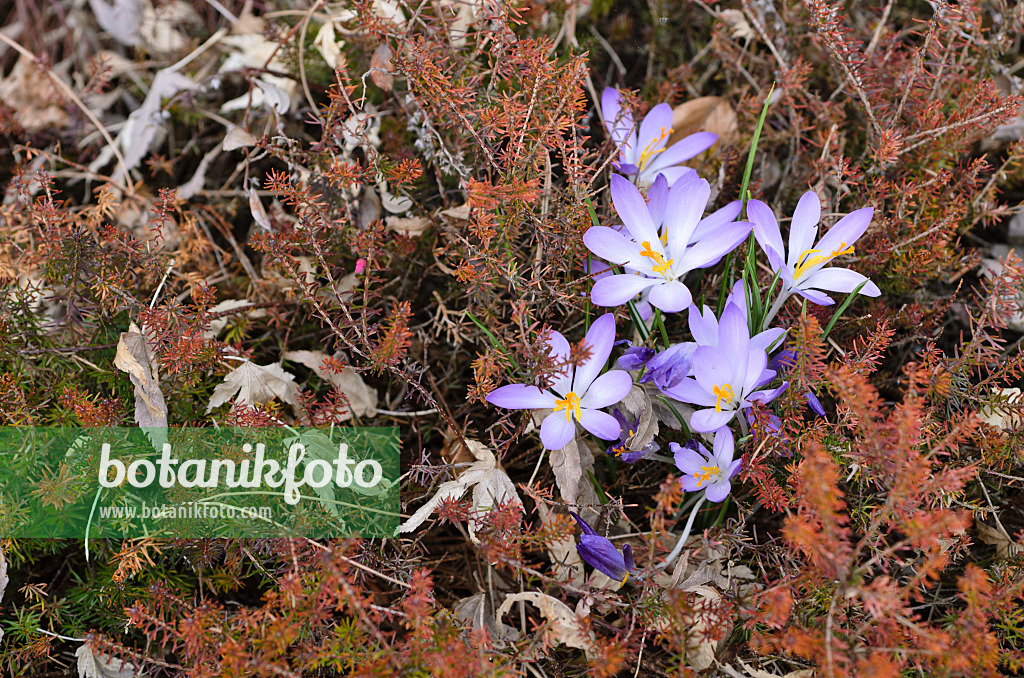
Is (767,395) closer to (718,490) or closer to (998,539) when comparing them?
(718,490)

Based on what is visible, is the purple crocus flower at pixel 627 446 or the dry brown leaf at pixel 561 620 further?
the purple crocus flower at pixel 627 446

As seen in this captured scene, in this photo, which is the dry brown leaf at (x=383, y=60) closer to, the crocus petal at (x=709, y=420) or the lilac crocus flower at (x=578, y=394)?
the lilac crocus flower at (x=578, y=394)

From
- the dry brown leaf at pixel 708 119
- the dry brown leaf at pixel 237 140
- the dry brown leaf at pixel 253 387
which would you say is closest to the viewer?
the dry brown leaf at pixel 253 387

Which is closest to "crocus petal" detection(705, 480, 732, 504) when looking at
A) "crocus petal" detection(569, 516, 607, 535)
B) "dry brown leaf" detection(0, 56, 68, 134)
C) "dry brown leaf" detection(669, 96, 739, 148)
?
"crocus petal" detection(569, 516, 607, 535)

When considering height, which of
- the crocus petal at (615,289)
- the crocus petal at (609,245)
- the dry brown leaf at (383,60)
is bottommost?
the crocus petal at (615,289)

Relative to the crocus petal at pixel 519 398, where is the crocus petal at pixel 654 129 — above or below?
above

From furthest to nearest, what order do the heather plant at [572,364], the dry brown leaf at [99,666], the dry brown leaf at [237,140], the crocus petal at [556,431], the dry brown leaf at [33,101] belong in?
the dry brown leaf at [33,101]
the dry brown leaf at [237,140]
the dry brown leaf at [99,666]
the crocus petal at [556,431]
the heather plant at [572,364]

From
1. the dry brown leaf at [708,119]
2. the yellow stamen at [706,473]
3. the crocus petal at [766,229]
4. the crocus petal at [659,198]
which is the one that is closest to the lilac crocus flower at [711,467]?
A: the yellow stamen at [706,473]
